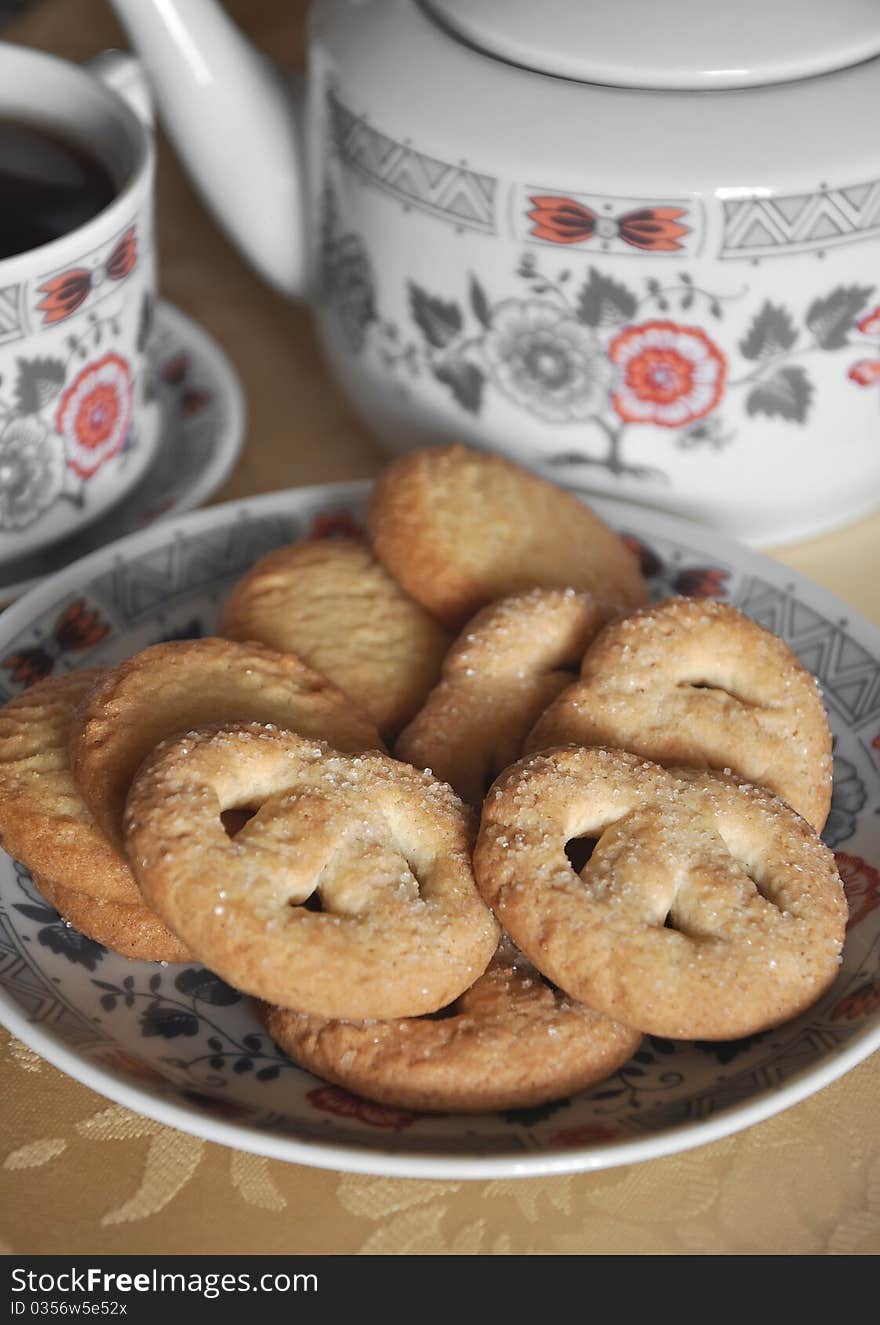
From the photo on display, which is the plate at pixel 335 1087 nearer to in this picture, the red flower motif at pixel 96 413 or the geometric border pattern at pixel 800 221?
the red flower motif at pixel 96 413

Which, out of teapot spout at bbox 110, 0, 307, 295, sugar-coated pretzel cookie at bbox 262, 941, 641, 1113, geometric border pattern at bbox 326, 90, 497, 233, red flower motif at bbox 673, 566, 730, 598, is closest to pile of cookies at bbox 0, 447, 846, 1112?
sugar-coated pretzel cookie at bbox 262, 941, 641, 1113

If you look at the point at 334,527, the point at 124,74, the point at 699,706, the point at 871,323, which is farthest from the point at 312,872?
the point at 124,74

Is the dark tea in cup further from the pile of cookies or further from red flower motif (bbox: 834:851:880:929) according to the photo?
red flower motif (bbox: 834:851:880:929)

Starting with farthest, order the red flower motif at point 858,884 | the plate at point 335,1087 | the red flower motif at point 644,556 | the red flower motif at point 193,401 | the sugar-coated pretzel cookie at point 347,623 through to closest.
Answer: the red flower motif at point 193,401, the red flower motif at point 644,556, the sugar-coated pretzel cookie at point 347,623, the red flower motif at point 858,884, the plate at point 335,1087

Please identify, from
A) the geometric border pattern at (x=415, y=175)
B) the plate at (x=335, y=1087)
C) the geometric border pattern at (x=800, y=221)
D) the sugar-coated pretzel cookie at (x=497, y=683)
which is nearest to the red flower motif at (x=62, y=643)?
the plate at (x=335, y=1087)

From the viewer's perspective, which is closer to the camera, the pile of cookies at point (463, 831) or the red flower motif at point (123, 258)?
the pile of cookies at point (463, 831)
